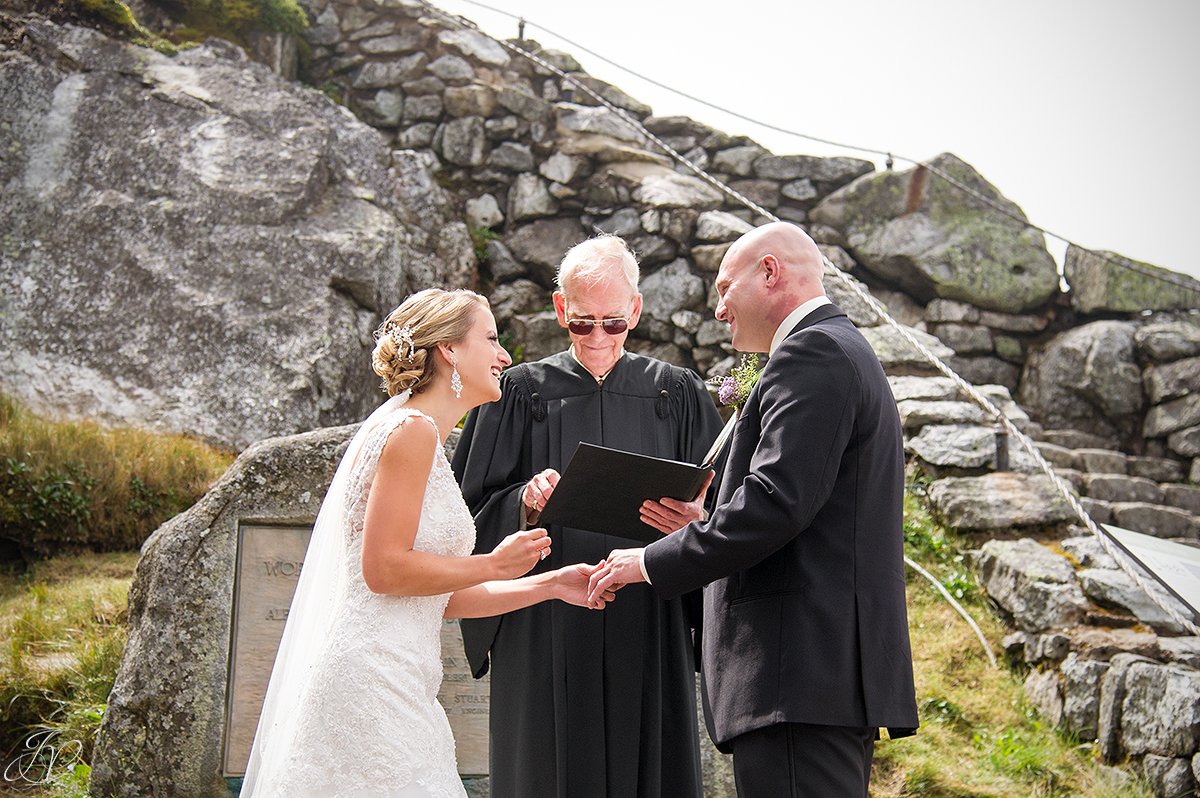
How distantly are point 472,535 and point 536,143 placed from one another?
280 inches

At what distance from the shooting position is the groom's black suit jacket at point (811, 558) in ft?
8.55

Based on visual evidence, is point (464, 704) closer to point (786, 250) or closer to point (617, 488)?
point (617, 488)

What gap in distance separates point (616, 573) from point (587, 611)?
50cm

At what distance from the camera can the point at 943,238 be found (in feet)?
31.2

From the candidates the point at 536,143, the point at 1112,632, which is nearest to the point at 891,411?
the point at 1112,632

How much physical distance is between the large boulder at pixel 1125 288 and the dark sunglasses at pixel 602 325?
726 cm

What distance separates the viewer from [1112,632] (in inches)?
198

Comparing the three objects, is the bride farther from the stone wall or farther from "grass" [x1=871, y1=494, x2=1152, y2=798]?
the stone wall

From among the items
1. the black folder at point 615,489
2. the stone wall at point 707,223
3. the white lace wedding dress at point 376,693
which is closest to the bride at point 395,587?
the white lace wedding dress at point 376,693

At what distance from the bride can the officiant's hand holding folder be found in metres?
0.18

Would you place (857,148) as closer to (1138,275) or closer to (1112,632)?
(1138,275)

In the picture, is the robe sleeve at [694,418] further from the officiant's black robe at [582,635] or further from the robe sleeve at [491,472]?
the robe sleeve at [491,472]

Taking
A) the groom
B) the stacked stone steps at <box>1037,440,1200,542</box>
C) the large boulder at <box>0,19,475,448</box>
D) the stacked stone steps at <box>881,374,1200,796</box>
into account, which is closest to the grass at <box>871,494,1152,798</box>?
the stacked stone steps at <box>881,374,1200,796</box>

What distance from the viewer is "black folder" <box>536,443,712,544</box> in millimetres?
2955
